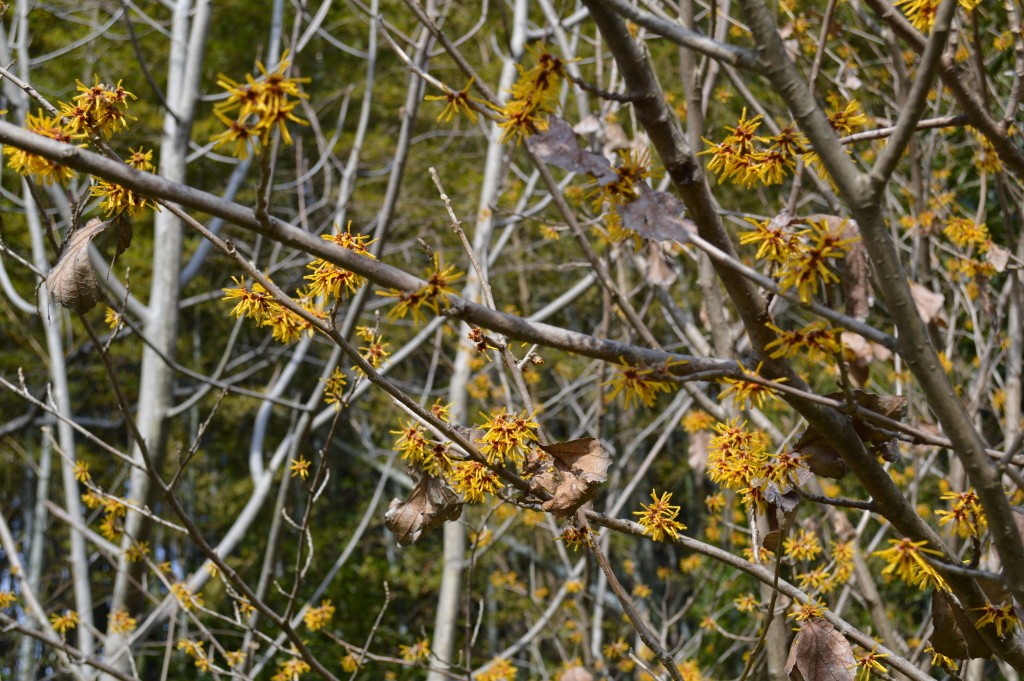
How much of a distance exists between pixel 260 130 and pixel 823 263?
0.65 meters

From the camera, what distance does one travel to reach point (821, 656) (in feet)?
3.91

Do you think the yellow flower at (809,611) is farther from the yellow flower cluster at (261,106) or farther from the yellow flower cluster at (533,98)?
the yellow flower cluster at (261,106)

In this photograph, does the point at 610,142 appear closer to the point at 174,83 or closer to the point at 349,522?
the point at 174,83

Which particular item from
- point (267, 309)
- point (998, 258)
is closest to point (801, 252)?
point (267, 309)

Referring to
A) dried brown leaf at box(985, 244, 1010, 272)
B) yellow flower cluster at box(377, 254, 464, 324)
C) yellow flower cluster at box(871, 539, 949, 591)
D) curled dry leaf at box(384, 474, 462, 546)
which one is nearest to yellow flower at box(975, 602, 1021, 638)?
yellow flower cluster at box(871, 539, 949, 591)

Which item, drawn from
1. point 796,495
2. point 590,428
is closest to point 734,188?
point 590,428

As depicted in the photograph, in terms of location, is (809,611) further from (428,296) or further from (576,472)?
(428,296)

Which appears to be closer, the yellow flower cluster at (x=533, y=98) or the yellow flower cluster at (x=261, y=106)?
the yellow flower cluster at (x=261, y=106)

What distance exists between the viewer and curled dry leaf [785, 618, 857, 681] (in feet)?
3.82

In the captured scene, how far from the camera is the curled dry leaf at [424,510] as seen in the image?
4.09 ft

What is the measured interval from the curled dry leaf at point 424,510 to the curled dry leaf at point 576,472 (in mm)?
190

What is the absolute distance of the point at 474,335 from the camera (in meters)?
1.17

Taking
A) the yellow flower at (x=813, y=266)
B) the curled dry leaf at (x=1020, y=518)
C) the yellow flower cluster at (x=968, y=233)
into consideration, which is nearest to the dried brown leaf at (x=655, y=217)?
the yellow flower at (x=813, y=266)

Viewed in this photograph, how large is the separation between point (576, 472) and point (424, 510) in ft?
0.89
